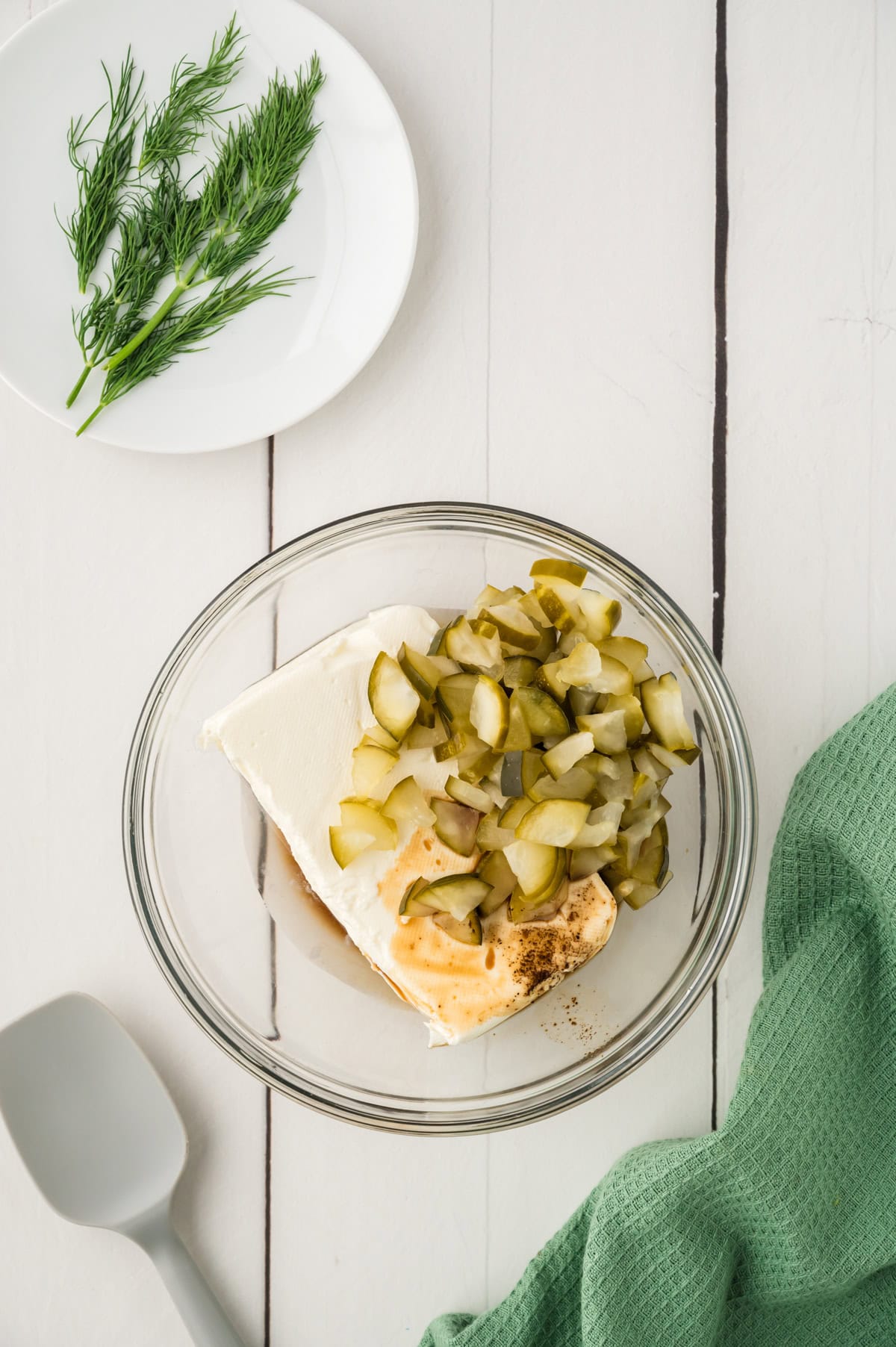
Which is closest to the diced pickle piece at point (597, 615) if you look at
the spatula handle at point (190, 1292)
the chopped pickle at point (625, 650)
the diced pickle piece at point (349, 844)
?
the chopped pickle at point (625, 650)

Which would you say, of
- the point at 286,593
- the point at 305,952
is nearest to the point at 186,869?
the point at 305,952

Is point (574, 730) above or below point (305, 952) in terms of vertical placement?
above

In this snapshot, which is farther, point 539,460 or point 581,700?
point 539,460

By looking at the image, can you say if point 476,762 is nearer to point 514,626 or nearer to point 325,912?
point 514,626

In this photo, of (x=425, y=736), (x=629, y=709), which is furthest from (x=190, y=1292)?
(x=629, y=709)

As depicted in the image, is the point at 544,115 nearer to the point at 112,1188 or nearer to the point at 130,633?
the point at 130,633

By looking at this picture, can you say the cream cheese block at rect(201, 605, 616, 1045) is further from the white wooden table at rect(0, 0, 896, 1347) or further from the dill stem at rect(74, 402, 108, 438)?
the dill stem at rect(74, 402, 108, 438)
